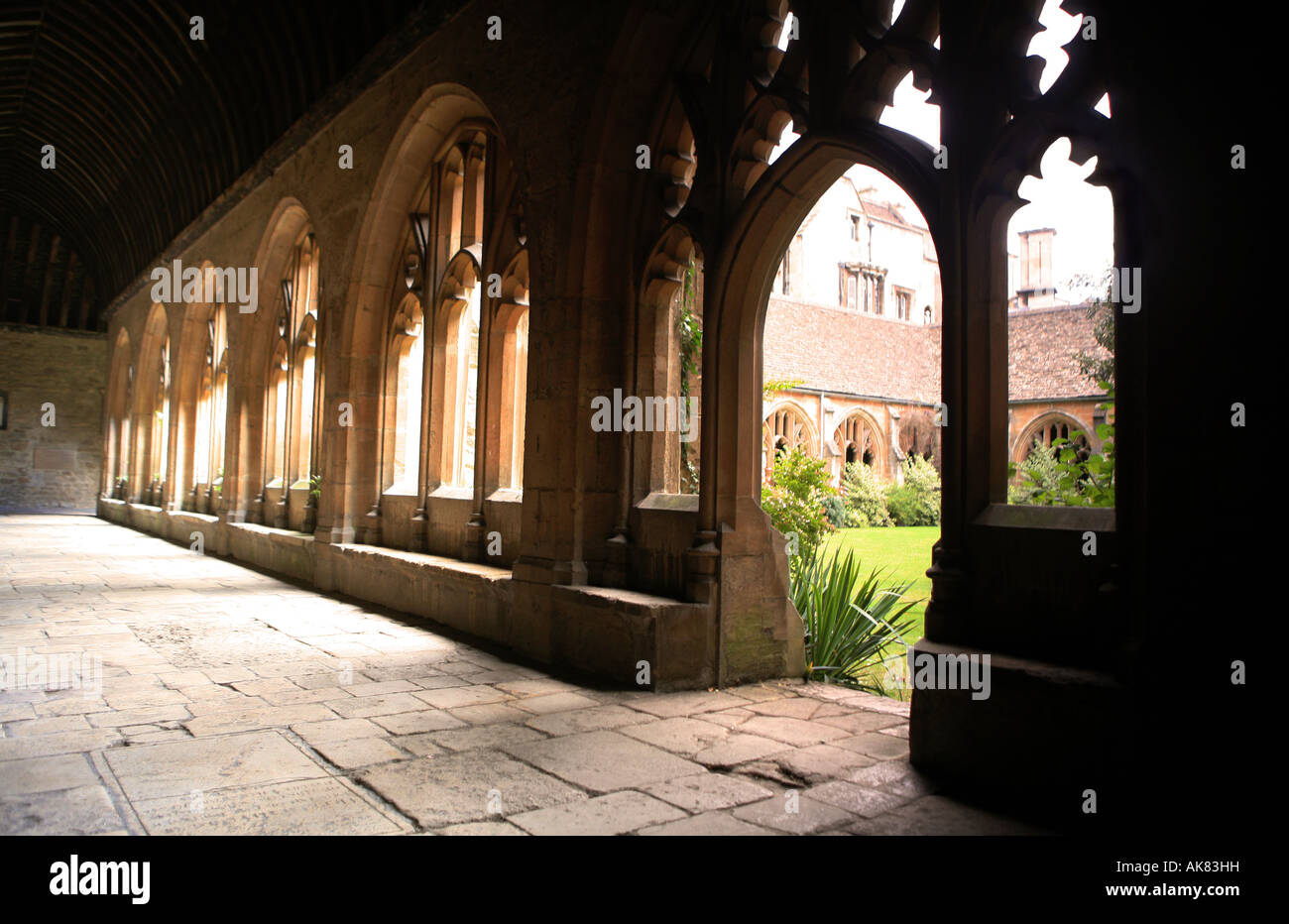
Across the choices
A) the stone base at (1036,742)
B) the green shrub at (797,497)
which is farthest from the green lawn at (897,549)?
the stone base at (1036,742)

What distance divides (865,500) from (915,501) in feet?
4.63

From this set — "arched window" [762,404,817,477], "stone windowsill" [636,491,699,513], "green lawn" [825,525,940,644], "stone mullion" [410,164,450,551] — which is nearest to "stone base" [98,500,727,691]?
"stone windowsill" [636,491,699,513]

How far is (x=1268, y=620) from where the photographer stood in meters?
1.84

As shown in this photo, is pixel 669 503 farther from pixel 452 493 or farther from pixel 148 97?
pixel 148 97

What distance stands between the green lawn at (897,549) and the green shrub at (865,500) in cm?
24

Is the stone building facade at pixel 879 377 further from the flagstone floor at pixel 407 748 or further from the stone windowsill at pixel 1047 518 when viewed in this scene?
the stone windowsill at pixel 1047 518

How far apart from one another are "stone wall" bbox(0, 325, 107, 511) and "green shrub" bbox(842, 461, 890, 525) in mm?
16665

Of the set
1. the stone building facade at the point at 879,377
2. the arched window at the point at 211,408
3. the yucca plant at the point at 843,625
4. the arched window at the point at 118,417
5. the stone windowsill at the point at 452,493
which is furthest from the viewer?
the stone building facade at the point at 879,377

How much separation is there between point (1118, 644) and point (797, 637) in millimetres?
1702

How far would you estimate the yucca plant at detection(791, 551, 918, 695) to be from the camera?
13.3 ft

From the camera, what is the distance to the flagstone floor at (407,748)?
208 centimetres

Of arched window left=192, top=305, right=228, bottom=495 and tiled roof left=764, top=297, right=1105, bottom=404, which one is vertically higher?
tiled roof left=764, top=297, right=1105, bottom=404

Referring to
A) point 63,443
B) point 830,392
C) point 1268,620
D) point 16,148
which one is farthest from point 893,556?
point 63,443

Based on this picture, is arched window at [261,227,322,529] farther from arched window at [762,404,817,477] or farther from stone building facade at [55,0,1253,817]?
arched window at [762,404,817,477]
